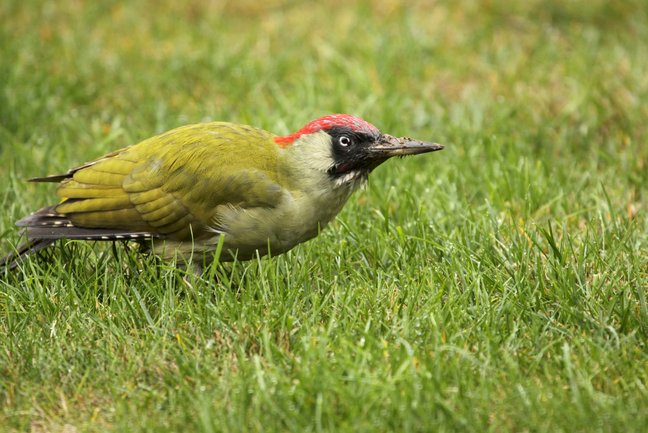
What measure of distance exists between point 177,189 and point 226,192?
9.8 inches

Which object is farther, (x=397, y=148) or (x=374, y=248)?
(x=374, y=248)

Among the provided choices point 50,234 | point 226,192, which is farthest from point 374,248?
point 50,234

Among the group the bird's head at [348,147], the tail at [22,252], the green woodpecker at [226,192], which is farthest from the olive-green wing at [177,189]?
the bird's head at [348,147]

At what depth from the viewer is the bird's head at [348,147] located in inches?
178

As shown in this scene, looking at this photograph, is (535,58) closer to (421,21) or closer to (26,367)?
(421,21)

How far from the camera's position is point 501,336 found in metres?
3.82

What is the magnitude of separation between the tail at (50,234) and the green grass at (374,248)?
0.08 meters

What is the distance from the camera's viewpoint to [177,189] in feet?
15.1

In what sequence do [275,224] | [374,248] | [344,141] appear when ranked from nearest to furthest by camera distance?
[275,224] → [344,141] → [374,248]

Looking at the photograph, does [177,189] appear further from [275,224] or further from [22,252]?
[22,252]

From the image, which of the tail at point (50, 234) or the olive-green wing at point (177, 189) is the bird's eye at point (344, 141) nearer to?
the olive-green wing at point (177, 189)

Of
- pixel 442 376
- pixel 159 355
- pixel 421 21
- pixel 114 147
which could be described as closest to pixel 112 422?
pixel 159 355

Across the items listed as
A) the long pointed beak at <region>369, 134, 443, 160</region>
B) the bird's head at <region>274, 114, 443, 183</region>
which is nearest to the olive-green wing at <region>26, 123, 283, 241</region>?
the bird's head at <region>274, 114, 443, 183</region>

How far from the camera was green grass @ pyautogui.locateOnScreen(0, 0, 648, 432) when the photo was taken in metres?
3.47
